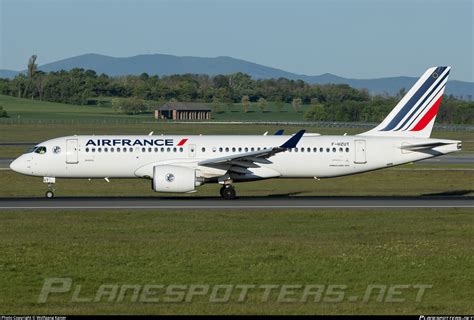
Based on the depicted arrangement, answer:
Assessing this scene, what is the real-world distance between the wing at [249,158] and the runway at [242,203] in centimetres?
173

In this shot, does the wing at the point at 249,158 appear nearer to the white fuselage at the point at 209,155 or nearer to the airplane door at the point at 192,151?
the white fuselage at the point at 209,155

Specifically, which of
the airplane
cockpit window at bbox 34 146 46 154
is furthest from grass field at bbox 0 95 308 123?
the airplane

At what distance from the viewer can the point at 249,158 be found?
42406 millimetres

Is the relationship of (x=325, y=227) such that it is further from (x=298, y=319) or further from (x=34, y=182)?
(x=34, y=182)

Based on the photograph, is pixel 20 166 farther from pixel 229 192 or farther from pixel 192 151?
pixel 229 192

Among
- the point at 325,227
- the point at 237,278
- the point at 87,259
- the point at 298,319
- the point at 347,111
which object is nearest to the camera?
the point at 298,319

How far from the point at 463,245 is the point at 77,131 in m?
102

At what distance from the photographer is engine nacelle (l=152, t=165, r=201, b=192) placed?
134ft

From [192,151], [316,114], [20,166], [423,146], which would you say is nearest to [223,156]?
[192,151]

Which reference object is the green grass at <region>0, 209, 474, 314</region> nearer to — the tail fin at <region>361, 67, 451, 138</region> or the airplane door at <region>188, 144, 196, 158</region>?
the airplane door at <region>188, 144, 196, 158</region>

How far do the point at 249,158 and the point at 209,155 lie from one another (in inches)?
100

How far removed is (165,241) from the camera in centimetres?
2919

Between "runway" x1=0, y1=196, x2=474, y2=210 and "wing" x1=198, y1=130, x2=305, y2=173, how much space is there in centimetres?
173

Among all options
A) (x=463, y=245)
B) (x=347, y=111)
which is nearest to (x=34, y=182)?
(x=463, y=245)
